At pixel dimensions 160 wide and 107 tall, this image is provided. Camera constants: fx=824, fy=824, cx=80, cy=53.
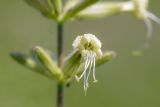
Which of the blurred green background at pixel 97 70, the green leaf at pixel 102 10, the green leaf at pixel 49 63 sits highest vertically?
the blurred green background at pixel 97 70

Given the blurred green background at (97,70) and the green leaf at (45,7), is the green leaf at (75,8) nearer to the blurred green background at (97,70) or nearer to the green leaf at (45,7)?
the green leaf at (45,7)

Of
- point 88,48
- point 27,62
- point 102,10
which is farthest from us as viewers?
point 102,10

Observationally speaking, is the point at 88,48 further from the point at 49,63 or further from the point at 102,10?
the point at 102,10

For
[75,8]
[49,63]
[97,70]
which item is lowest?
[49,63]

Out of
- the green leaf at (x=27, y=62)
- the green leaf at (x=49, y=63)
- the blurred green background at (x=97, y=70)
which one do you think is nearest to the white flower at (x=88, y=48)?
the green leaf at (x=49, y=63)

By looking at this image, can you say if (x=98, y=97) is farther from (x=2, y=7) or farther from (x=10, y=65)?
(x=2, y=7)

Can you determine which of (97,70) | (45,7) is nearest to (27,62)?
(45,7)

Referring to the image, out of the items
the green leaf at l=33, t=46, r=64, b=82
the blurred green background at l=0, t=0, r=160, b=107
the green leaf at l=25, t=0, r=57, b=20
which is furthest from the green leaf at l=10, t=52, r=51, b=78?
the blurred green background at l=0, t=0, r=160, b=107

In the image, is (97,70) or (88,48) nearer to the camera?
(88,48)
